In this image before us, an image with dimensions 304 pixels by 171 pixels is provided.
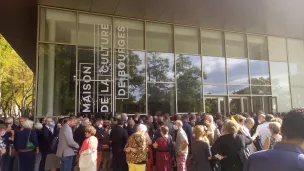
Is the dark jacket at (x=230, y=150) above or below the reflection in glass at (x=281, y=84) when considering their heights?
below

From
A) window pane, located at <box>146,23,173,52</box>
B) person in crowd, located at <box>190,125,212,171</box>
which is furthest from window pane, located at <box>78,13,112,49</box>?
person in crowd, located at <box>190,125,212,171</box>

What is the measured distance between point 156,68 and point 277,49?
8831 mm

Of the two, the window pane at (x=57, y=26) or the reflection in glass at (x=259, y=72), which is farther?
the reflection in glass at (x=259, y=72)

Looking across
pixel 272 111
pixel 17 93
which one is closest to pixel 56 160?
pixel 272 111

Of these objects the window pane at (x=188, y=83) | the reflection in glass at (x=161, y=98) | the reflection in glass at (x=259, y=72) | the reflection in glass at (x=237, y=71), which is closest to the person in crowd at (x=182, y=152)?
the reflection in glass at (x=161, y=98)

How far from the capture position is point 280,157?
1.85 metres

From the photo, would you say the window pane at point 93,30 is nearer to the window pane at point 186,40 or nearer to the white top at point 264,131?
the window pane at point 186,40

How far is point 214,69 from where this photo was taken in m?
15.4

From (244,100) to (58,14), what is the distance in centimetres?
1137

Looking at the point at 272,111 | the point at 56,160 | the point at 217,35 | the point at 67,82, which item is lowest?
the point at 56,160

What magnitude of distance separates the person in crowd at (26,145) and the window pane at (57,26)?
19.4ft

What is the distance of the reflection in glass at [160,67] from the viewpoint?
13.9 metres

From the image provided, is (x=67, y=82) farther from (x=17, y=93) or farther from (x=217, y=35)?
(x=17, y=93)

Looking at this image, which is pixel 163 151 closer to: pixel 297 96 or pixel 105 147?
pixel 105 147
